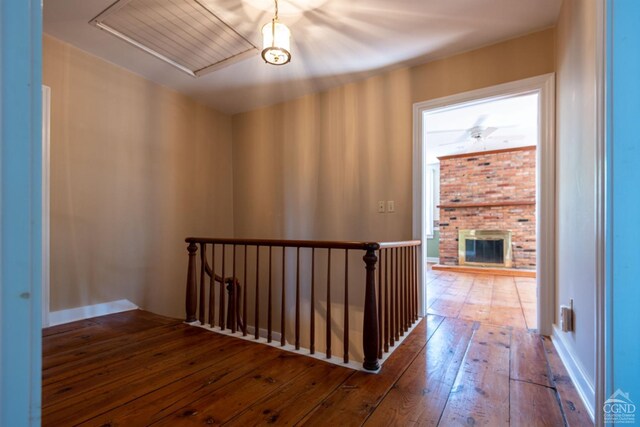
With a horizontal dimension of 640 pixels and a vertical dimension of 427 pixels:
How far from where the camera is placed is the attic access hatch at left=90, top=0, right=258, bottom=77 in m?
2.03

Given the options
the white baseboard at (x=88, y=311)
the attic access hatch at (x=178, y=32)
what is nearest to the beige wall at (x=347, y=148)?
the attic access hatch at (x=178, y=32)

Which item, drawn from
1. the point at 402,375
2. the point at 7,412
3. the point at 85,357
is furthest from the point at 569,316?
the point at 85,357

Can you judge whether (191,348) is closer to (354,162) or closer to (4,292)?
(4,292)

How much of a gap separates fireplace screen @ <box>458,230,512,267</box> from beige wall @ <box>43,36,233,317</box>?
5.09 meters

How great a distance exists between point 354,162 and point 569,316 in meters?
2.12

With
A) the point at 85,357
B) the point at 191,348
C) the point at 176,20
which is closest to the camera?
the point at 85,357

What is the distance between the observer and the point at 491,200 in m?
6.09

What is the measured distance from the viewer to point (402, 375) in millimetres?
1655

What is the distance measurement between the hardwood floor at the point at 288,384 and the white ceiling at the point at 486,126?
2118 millimetres

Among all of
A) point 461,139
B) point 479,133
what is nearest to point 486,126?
point 479,133

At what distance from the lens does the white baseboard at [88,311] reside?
7.79 ft

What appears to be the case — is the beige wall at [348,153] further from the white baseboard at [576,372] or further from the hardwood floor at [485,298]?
the white baseboard at [576,372]

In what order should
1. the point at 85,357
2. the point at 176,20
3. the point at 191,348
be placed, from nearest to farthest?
the point at 85,357, the point at 191,348, the point at 176,20

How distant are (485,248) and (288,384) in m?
5.70
